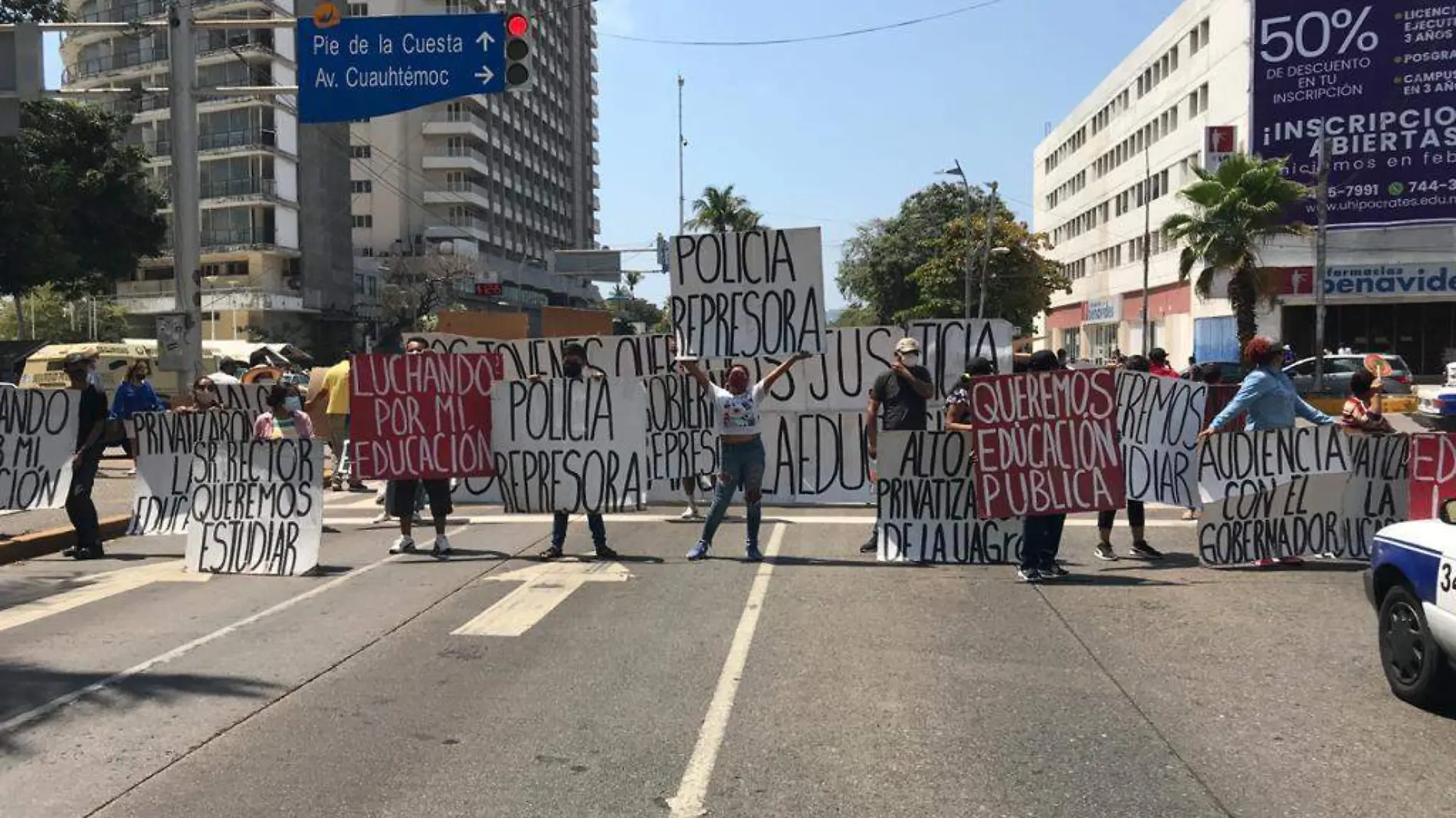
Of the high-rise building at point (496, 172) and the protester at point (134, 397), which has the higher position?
the high-rise building at point (496, 172)

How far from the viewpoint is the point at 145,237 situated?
3856 centimetres

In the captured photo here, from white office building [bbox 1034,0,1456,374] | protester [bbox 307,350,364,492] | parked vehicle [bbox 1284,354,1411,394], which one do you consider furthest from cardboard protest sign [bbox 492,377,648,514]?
white office building [bbox 1034,0,1456,374]

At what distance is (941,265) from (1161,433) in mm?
51818

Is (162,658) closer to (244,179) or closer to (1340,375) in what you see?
(1340,375)

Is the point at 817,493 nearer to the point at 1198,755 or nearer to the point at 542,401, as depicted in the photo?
the point at 542,401

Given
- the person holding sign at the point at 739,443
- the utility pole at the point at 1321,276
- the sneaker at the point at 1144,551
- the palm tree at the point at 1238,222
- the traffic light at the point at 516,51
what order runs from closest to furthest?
1. the person holding sign at the point at 739,443
2. the sneaker at the point at 1144,551
3. the traffic light at the point at 516,51
4. the utility pole at the point at 1321,276
5. the palm tree at the point at 1238,222

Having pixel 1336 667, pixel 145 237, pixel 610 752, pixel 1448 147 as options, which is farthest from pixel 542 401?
pixel 1448 147

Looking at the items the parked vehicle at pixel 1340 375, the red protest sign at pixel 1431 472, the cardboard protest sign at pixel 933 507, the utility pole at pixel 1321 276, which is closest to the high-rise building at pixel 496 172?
the utility pole at pixel 1321 276

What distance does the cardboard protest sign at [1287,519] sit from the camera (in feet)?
30.7

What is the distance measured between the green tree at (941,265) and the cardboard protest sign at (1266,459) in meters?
44.4

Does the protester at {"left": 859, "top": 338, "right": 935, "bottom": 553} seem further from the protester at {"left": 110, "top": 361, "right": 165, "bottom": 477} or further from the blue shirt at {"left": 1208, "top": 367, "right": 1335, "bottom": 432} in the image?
the protester at {"left": 110, "top": 361, "right": 165, "bottom": 477}

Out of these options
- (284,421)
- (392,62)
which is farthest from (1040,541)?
(392,62)

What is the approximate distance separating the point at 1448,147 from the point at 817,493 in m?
42.0

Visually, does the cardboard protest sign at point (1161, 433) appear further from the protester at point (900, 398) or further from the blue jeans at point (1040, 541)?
the protester at point (900, 398)
